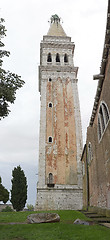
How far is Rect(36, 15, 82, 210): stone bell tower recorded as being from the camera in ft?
72.2

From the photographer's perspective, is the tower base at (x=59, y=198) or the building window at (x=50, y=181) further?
the building window at (x=50, y=181)

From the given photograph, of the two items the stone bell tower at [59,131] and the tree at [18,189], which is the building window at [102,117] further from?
the tree at [18,189]

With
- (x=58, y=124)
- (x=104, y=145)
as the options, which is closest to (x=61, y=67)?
(x=58, y=124)

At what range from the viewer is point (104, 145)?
36.2 feet

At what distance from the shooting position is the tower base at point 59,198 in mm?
21312

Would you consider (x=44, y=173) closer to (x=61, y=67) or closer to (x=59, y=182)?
(x=59, y=182)

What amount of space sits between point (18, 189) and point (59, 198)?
9458 millimetres

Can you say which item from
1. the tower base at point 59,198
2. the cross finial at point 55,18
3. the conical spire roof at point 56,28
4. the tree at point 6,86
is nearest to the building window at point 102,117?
the tree at point 6,86

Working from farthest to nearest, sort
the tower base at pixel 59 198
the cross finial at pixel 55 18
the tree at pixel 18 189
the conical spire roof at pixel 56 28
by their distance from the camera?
the cross finial at pixel 55 18, the conical spire roof at pixel 56 28, the tree at pixel 18 189, the tower base at pixel 59 198

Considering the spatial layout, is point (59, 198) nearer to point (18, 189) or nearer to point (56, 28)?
point (18, 189)

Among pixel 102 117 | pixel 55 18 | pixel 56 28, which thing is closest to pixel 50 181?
pixel 102 117

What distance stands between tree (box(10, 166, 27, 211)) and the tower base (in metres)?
7.97

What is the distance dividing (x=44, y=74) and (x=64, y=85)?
11.2ft

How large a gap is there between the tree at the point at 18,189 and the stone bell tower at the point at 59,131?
799 centimetres
